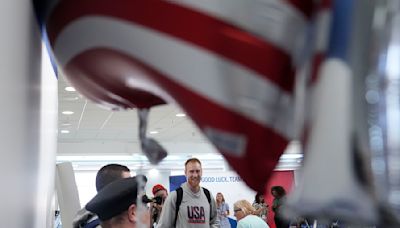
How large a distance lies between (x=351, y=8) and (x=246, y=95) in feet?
0.31

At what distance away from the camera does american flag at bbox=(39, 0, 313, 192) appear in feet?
1.17

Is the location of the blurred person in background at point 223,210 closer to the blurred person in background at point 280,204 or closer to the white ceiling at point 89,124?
the white ceiling at point 89,124

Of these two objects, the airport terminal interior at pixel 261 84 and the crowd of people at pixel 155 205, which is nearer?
the airport terminal interior at pixel 261 84

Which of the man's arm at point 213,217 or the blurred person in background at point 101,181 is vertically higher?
the blurred person in background at point 101,181

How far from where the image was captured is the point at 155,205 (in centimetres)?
400

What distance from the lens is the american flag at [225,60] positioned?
356 mm

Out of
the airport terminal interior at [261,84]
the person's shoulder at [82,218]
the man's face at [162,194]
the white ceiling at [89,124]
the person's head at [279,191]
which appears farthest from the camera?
the white ceiling at [89,124]

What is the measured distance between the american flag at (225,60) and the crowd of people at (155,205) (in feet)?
0.21

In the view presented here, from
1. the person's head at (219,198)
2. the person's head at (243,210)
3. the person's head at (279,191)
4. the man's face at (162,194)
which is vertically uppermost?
the person's head at (279,191)

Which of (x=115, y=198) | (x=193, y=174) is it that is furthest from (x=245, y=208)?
(x=115, y=198)

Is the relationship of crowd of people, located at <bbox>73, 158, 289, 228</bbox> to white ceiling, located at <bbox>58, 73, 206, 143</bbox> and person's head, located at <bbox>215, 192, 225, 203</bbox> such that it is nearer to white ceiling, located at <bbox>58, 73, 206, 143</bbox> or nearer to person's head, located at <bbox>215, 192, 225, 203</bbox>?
person's head, located at <bbox>215, 192, 225, 203</bbox>

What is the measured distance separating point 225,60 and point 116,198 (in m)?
0.65

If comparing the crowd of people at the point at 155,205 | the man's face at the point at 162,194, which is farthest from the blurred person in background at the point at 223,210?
the man's face at the point at 162,194

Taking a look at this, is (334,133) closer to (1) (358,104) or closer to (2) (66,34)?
(1) (358,104)
